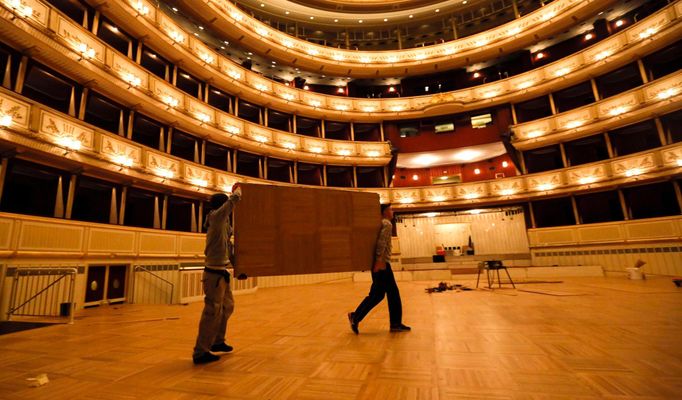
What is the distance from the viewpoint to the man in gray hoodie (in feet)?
9.45

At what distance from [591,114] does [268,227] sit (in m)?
16.1

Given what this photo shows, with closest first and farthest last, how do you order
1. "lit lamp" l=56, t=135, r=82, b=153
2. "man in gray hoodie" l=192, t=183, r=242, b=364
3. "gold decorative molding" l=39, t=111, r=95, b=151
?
"man in gray hoodie" l=192, t=183, r=242, b=364 → "gold decorative molding" l=39, t=111, r=95, b=151 → "lit lamp" l=56, t=135, r=82, b=153

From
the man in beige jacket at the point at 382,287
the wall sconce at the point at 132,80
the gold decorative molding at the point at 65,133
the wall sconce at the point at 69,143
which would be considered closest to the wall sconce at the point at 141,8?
the wall sconce at the point at 132,80

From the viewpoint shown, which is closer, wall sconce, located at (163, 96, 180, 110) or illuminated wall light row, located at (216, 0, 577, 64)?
wall sconce, located at (163, 96, 180, 110)

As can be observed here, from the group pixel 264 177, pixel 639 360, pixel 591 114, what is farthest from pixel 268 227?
pixel 591 114

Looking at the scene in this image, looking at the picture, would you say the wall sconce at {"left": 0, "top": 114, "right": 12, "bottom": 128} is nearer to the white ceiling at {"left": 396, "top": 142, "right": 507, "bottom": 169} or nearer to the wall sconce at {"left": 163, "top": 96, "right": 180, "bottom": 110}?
the wall sconce at {"left": 163, "top": 96, "right": 180, "bottom": 110}

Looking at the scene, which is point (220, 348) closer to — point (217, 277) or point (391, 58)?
point (217, 277)

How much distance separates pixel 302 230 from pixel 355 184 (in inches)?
550

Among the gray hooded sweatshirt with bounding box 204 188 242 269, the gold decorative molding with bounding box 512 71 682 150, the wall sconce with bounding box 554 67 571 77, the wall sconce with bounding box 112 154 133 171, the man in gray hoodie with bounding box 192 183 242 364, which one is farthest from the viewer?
the wall sconce with bounding box 554 67 571 77

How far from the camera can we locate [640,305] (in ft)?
16.8

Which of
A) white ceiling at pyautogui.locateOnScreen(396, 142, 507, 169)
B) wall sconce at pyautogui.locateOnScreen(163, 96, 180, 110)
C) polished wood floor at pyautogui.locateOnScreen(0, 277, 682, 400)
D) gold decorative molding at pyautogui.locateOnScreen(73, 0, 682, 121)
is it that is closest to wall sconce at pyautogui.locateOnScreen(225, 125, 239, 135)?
gold decorative molding at pyautogui.locateOnScreen(73, 0, 682, 121)

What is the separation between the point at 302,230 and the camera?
11.1ft

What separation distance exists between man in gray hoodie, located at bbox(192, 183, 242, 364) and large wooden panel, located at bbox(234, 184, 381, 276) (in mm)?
139

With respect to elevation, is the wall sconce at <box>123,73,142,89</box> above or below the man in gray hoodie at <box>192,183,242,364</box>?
above
